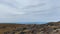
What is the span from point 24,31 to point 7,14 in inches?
9.8

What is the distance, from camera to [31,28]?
3.83 ft

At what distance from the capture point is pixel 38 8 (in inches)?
41.5

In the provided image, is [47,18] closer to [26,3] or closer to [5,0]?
[26,3]

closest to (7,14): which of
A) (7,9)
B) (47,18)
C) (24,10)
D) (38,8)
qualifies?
(7,9)

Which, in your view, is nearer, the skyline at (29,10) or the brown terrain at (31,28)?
the skyline at (29,10)

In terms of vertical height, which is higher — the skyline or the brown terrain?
the skyline

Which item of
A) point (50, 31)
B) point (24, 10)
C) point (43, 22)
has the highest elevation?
point (24, 10)

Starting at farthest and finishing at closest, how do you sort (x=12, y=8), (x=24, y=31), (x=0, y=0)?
1. (x=24, y=31)
2. (x=12, y=8)
3. (x=0, y=0)

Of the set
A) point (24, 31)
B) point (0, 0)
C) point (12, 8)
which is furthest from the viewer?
point (24, 31)

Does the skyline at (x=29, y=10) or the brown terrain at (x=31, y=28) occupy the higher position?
the skyline at (x=29, y=10)

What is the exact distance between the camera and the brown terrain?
3.60 feet

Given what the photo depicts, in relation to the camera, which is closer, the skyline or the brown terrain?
the skyline

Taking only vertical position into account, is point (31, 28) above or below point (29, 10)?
below

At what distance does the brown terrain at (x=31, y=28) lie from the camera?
1.10 meters
